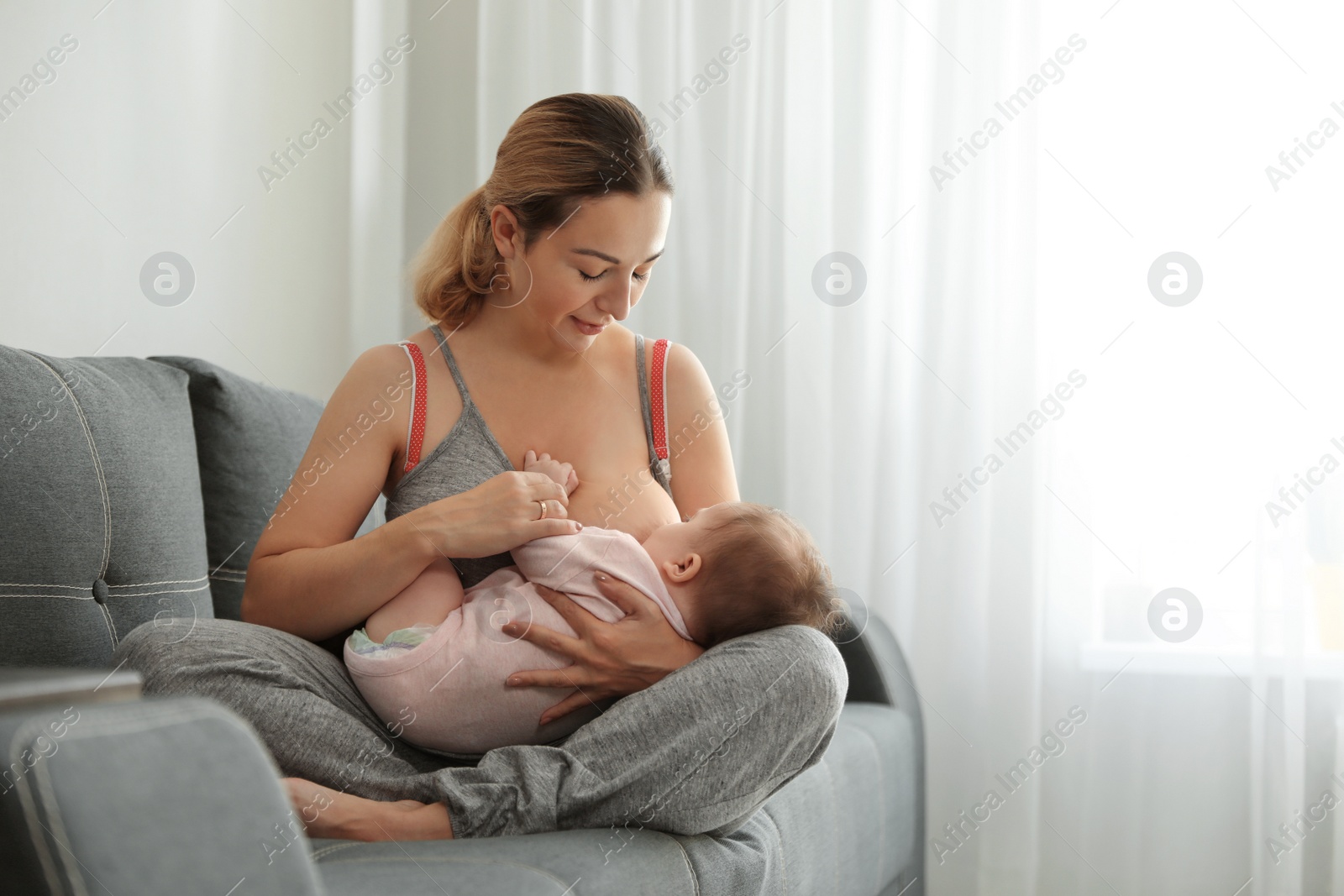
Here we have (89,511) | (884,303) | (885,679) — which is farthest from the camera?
(884,303)

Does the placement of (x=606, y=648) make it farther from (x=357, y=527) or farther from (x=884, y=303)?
(x=884, y=303)

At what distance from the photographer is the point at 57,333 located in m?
1.69

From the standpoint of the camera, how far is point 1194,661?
85.3 inches

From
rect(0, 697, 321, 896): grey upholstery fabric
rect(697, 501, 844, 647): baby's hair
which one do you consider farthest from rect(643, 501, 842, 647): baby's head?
rect(0, 697, 321, 896): grey upholstery fabric

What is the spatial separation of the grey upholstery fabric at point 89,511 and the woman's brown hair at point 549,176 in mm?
416

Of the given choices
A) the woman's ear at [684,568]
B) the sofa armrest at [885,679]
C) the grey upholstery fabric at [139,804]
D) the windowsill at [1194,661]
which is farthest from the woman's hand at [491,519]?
the windowsill at [1194,661]

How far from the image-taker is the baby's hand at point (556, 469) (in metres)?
1.29

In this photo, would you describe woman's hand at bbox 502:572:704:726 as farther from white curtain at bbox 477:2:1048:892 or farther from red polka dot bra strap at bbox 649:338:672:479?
white curtain at bbox 477:2:1048:892

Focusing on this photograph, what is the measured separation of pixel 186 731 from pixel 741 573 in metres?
0.66

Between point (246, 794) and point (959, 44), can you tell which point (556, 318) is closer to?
point (246, 794)

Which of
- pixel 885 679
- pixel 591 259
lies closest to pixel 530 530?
pixel 591 259

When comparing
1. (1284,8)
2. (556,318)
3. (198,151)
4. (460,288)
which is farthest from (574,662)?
(1284,8)

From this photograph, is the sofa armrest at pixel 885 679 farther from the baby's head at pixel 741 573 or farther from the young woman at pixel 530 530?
the baby's head at pixel 741 573

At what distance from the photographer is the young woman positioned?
0.97 metres
